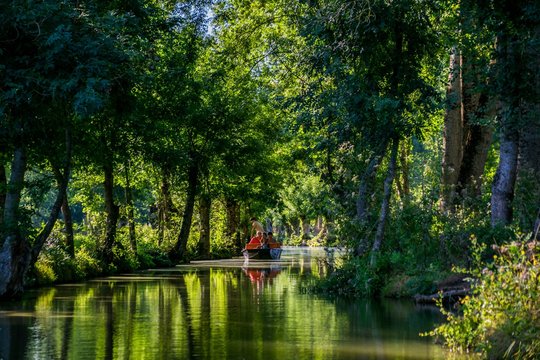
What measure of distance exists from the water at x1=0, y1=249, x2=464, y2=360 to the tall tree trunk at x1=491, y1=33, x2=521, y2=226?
145 inches

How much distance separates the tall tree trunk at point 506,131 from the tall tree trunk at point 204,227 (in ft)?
105

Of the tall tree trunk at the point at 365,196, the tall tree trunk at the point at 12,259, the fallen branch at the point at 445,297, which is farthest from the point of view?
the tall tree trunk at the point at 365,196

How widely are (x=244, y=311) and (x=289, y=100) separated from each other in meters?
10.4

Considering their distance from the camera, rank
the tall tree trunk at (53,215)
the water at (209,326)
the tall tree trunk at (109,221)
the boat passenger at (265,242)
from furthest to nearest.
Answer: the boat passenger at (265,242), the tall tree trunk at (109,221), the tall tree trunk at (53,215), the water at (209,326)

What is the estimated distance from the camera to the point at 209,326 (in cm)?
1448

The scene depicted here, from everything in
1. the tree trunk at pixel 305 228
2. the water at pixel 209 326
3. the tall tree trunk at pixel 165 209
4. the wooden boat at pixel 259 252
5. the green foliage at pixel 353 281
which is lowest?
the water at pixel 209 326

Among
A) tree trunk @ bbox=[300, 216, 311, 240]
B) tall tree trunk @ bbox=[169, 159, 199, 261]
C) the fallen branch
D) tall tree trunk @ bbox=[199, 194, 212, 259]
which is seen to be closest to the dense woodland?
the fallen branch

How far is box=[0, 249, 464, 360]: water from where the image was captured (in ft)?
38.0

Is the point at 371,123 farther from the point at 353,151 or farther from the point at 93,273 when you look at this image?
the point at 93,273

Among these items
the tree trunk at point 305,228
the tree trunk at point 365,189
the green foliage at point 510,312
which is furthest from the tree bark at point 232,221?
the tree trunk at point 305,228

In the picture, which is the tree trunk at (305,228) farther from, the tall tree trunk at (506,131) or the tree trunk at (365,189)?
the tall tree trunk at (506,131)

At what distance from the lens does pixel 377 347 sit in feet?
39.7

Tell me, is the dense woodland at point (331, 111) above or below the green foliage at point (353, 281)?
above

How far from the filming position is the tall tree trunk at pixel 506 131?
19.9m
